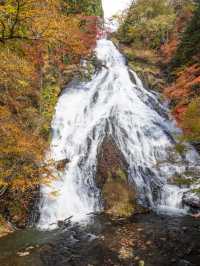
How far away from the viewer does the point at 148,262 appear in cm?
930

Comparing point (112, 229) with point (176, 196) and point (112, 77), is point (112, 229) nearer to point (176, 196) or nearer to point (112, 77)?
point (176, 196)

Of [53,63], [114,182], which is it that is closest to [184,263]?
[114,182]

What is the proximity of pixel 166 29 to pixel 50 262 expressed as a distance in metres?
29.6

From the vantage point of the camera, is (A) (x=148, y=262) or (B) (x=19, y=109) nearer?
(A) (x=148, y=262)

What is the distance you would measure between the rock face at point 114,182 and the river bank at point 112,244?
1.13m

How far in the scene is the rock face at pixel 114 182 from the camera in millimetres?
14680

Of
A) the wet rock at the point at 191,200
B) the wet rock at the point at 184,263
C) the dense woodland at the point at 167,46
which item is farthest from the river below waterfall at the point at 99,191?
the dense woodland at the point at 167,46

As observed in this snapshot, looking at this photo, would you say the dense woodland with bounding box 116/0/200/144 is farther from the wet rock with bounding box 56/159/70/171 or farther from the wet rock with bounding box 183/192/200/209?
the wet rock with bounding box 56/159/70/171

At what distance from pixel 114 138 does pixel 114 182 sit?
3.15m

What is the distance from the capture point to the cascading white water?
1541 cm

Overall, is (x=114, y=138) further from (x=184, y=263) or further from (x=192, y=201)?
(x=184, y=263)

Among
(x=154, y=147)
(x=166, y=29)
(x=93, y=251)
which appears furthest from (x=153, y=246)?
(x=166, y=29)

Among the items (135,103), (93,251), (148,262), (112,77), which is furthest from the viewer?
(112,77)

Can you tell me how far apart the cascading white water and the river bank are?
1.65 metres
